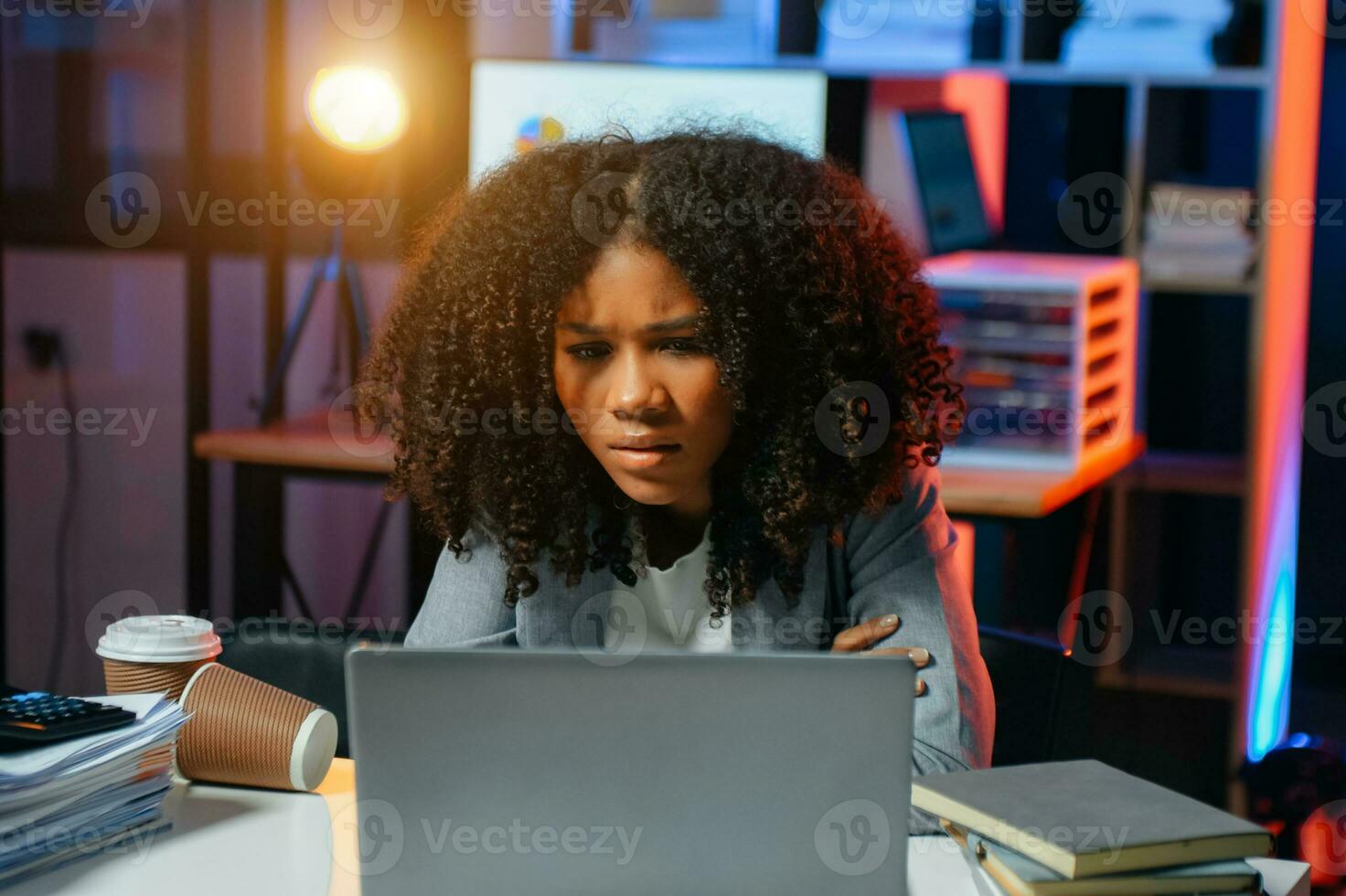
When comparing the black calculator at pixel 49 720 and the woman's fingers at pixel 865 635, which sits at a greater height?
the woman's fingers at pixel 865 635

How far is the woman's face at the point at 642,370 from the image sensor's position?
→ 54.2 inches

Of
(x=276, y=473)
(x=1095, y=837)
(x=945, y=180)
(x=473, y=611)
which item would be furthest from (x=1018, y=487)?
(x=1095, y=837)

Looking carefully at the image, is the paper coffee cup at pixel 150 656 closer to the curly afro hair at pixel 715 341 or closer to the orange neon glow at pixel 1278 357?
the curly afro hair at pixel 715 341

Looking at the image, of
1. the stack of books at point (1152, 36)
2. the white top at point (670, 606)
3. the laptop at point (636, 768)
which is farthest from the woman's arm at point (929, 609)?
the stack of books at point (1152, 36)

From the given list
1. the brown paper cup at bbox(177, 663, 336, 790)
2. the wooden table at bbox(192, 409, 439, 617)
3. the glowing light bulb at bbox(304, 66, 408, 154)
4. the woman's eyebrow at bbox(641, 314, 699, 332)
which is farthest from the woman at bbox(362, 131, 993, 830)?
the glowing light bulb at bbox(304, 66, 408, 154)

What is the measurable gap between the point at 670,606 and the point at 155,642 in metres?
0.50

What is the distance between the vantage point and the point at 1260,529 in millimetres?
2732

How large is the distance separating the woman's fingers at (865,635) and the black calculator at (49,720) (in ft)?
2.14

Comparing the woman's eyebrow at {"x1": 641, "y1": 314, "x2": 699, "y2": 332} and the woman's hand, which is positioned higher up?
the woman's eyebrow at {"x1": 641, "y1": 314, "x2": 699, "y2": 332}

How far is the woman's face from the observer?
54.2 inches

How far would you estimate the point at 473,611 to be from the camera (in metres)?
1.54

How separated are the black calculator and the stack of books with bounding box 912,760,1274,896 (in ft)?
2.15

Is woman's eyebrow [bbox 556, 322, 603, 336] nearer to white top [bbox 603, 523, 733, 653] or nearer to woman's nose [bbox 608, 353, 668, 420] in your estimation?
woman's nose [bbox 608, 353, 668, 420]

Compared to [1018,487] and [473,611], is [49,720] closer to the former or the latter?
[473,611]
